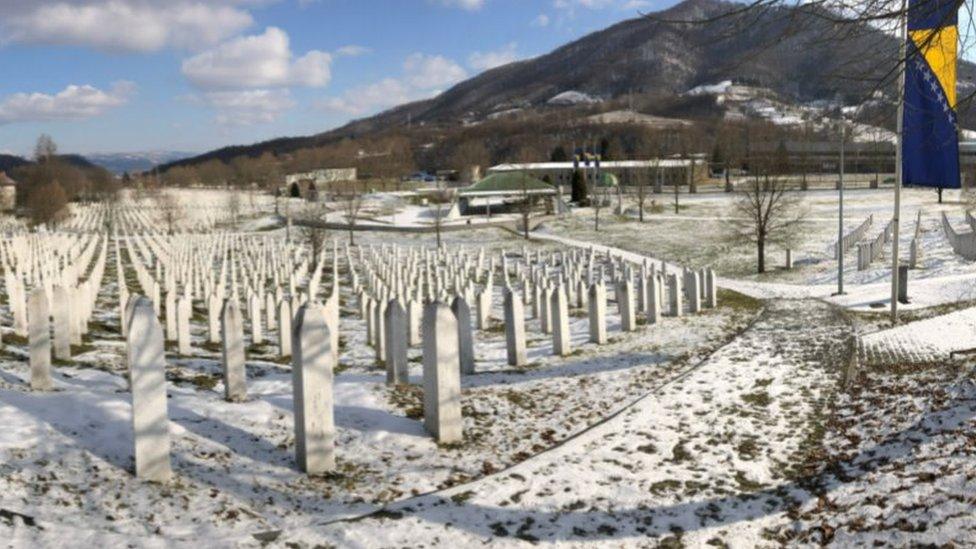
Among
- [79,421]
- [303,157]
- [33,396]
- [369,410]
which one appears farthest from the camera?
[303,157]

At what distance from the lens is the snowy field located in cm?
521

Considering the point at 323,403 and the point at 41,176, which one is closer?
the point at 323,403

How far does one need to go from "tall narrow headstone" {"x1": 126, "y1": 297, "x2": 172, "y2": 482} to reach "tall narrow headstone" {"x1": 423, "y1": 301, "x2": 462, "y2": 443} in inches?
94.9

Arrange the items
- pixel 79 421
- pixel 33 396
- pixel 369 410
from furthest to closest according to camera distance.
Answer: pixel 369 410, pixel 33 396, pixel 79 421

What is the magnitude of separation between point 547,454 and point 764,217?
2470 centimetres

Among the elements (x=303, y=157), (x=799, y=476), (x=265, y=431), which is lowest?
(x=799, y=476)

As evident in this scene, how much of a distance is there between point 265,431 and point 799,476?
4.88 meters

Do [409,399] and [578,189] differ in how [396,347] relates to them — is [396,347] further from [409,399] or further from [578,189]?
[578,189]

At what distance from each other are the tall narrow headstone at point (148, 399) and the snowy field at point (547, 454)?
142 mm

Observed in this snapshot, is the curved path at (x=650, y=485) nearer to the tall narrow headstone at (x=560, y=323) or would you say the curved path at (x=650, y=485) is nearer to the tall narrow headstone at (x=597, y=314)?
the tall narrow headstone at (x=560, y=323)

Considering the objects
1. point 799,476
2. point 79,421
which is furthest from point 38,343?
point 799,476

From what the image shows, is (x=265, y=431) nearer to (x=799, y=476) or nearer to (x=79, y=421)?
(x=79, y=421)

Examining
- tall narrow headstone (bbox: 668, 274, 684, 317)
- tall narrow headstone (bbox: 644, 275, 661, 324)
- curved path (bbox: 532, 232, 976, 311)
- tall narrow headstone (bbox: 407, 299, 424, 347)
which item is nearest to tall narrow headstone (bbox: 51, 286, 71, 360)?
tall narrow headstone (bbox: 407, 299, 424, 347)

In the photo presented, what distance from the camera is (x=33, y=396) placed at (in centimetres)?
691
